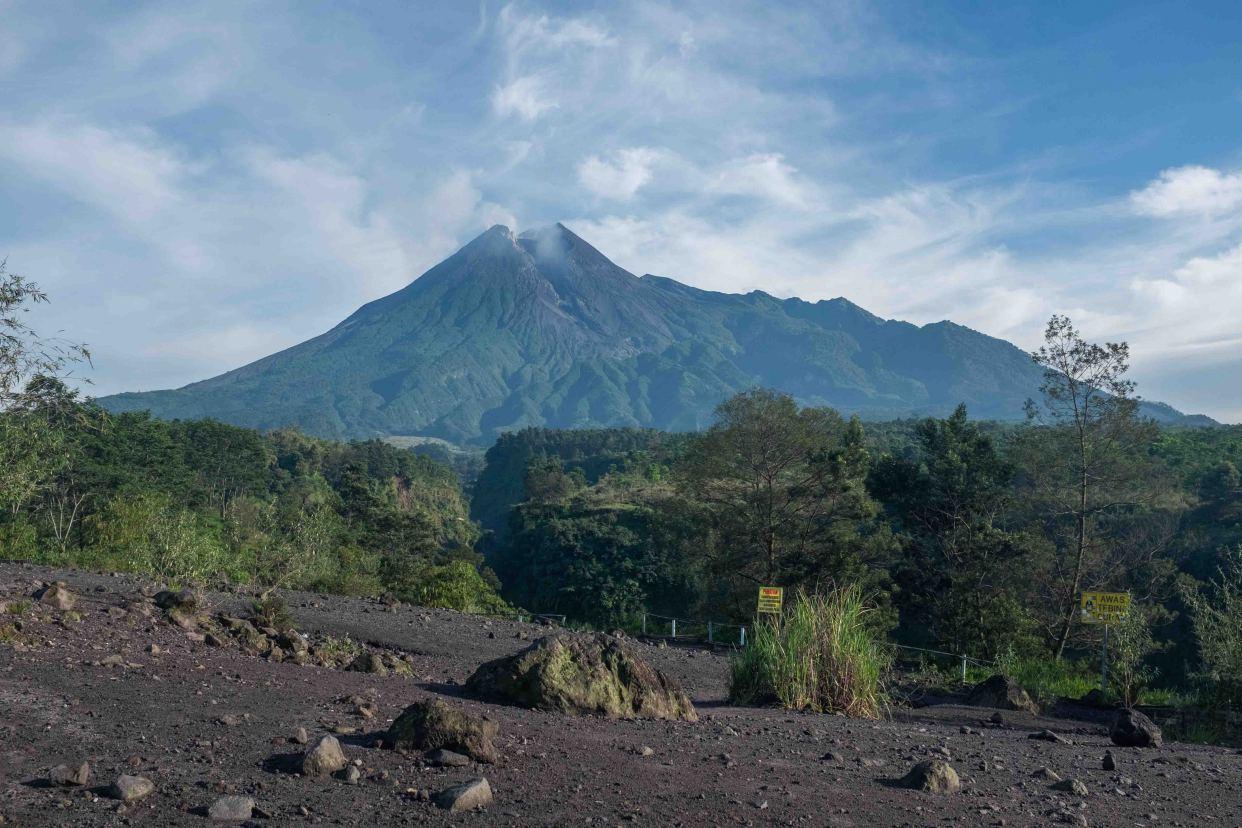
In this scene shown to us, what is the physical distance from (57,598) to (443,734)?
466 cm

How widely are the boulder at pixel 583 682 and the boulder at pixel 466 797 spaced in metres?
2.46

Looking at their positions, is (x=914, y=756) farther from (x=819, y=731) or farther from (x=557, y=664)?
(x=557, y=664)

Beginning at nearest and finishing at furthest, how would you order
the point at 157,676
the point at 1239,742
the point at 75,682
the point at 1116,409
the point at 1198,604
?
the point at 75,682 → the point at 157,676 → the point at 1239,742 → the point at 1198,604 → the point at 1116,409

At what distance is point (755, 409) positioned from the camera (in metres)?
22.1

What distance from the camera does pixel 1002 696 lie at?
1108 cm

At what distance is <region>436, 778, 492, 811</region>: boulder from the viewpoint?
152 inches

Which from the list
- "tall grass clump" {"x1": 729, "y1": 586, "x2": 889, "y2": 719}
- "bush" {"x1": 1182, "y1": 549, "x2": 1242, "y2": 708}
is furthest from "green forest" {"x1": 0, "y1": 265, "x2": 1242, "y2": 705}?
"tall grass clump" {"x1": 729, "y1": 586, "x2": 889, "y2": 719}

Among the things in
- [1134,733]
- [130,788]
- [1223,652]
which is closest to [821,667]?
[1134,733]

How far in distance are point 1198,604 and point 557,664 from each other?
10.5 metres

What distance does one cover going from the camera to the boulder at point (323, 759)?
415 cm

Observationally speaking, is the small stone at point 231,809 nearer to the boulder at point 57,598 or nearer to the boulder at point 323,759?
the boulder at point 323,759

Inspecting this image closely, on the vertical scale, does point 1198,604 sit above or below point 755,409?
below

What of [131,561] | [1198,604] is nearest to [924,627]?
[1198,604]

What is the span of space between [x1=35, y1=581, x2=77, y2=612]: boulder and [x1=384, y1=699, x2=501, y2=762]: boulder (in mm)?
4224
